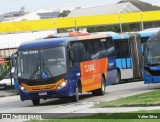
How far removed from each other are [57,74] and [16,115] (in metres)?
4.80

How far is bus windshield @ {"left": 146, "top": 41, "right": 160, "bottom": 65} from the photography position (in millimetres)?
29288

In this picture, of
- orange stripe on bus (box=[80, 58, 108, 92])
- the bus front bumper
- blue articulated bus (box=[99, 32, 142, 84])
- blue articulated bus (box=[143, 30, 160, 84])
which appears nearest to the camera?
the bus front bumper

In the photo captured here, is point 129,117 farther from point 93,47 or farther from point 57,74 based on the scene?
point 93,47

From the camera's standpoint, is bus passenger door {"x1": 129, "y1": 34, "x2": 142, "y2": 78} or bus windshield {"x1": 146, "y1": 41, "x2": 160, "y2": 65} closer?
bus windshield {"x1": 146, "y1": 41, "x2": 160, "y2": 65}

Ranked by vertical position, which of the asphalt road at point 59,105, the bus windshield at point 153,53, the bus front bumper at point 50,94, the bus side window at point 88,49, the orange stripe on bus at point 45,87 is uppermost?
Result: the bus side window at point 88,49

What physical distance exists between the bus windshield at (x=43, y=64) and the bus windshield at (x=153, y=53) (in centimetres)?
656

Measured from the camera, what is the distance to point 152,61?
29344mm

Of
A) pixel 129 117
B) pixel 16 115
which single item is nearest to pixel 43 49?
pixel 16 115

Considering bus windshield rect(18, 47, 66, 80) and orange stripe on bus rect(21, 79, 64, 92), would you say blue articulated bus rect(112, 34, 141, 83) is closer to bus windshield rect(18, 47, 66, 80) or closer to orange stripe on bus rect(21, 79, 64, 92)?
bus windshield rect(18, 47, 66, 80)

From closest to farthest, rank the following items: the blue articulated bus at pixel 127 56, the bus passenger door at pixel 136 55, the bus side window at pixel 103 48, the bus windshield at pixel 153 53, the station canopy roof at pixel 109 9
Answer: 1. the bus side window at pixel 103 48
2. the bus windshield at pixel 153 53
3. the blue articulated bus at pixel 127 56
4. the bus passenger door at pixel 136 55
5. the station canopy roof at pixel 109 9

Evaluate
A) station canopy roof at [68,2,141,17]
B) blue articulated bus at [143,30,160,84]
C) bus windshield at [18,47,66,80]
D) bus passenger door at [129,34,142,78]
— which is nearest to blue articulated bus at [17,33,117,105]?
bus windshield at [18,47,66,80]

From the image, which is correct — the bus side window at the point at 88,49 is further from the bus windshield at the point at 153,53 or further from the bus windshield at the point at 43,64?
the bus windshield at the point at 153,53

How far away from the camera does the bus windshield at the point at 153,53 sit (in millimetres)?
29288

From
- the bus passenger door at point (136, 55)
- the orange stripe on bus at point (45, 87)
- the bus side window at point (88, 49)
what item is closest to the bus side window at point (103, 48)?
the bus side window at point (88, 49)
